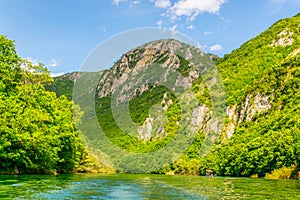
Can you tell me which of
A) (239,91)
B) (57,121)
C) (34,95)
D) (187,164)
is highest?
(239,91)

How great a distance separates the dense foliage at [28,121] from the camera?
46.2 meters

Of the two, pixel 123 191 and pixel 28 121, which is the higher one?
pixel 28 121

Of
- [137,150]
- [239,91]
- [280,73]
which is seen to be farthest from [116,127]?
[280,73]

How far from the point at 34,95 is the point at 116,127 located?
139801mm

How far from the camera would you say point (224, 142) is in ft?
520

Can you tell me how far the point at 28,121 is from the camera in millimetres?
47875

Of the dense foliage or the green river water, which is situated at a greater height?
the dense foliage

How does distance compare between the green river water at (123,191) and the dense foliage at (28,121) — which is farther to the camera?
the dense foliage at (28,121)

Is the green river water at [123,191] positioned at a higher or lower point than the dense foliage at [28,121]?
lower

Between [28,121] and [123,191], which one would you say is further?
[28,121]

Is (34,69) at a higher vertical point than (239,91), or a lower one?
lower

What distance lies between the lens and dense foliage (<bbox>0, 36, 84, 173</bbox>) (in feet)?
152

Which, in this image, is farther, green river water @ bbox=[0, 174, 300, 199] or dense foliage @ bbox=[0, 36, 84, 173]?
dense foliage @ bbox=[0, 36, 84, 173]

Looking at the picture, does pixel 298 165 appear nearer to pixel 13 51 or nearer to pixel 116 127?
pixel 13 51
